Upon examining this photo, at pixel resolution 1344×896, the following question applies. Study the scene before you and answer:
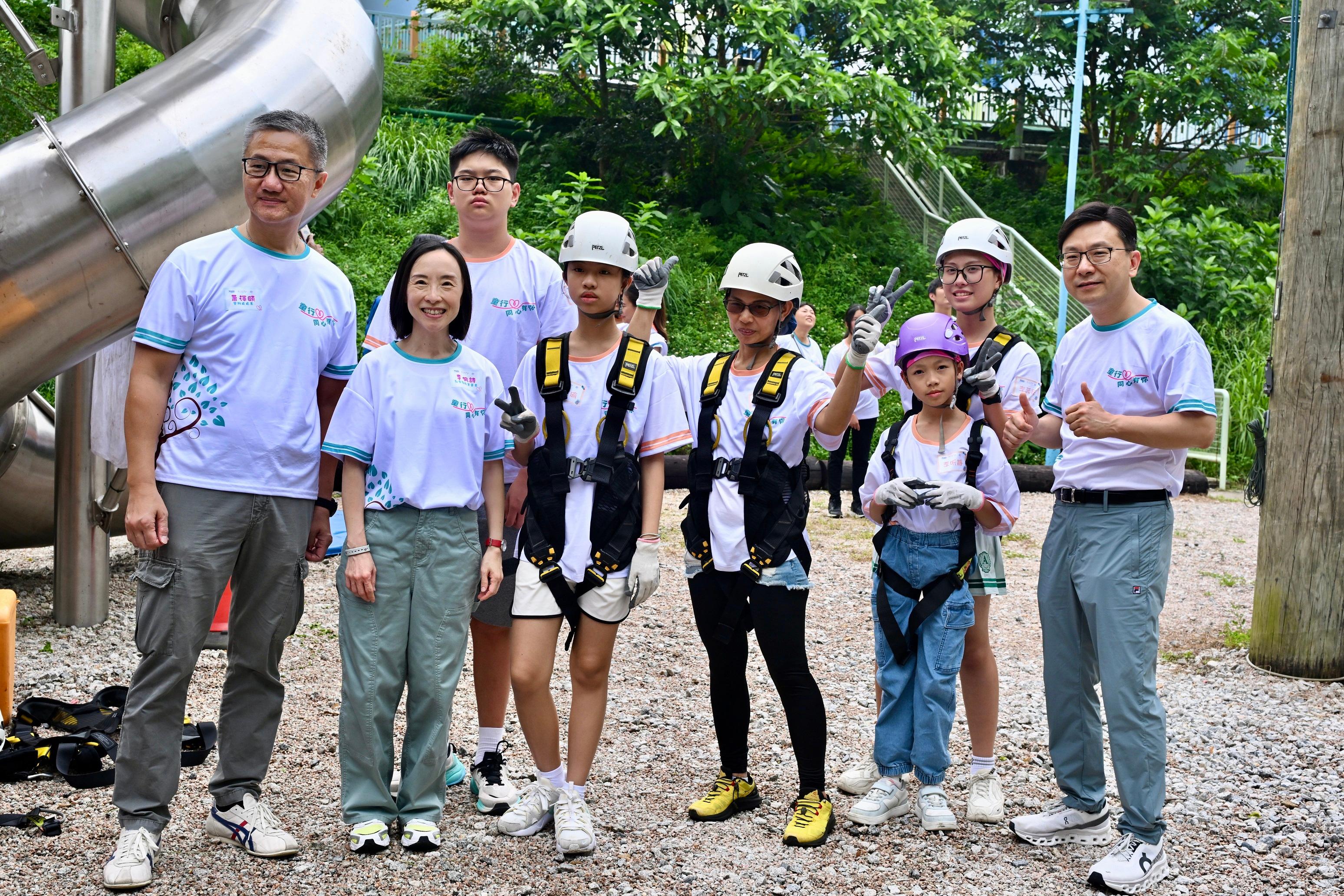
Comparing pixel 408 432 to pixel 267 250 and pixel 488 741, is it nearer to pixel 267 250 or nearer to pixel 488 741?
pixel 267 250

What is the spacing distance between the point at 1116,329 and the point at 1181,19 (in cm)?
1994

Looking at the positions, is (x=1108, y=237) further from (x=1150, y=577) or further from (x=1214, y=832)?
(x=1214, y=832)

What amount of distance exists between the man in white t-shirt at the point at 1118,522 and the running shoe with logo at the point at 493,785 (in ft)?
5.93

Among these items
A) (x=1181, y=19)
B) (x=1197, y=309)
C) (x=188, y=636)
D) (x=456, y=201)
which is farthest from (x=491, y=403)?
(x=1181, y=19)

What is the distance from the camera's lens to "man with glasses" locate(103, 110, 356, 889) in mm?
3547

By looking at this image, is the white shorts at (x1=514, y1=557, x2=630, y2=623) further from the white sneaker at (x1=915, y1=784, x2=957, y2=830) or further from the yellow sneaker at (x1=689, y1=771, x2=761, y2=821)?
the white sneaker at (x1=915, y1=784, x2=957, y2=830)

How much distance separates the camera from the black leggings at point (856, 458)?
10.7m

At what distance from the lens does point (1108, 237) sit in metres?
3.85

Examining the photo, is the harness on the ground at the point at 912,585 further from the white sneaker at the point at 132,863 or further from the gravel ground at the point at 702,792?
the white sneaker at the point at 132,863

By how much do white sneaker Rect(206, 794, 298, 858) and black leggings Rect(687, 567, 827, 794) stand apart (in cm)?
147

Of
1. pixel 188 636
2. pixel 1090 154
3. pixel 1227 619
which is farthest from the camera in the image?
pixel 1090 154

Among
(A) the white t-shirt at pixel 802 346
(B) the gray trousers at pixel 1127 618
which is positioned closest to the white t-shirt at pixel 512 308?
(B) the gray trousers at pixel 1127 618

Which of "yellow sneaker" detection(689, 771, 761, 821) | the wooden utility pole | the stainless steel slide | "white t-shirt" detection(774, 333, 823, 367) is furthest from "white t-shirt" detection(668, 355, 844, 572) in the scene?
"white t-shirt" detection(774, 333, 823, 367)

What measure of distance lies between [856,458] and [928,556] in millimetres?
6665
